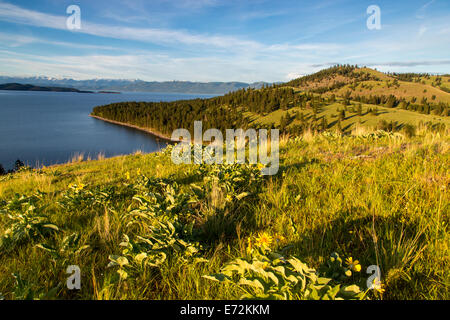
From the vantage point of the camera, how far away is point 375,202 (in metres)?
2.54

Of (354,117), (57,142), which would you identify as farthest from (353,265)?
(57,142)

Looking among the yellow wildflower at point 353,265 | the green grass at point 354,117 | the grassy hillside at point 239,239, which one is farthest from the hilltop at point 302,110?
the yellow wildflower at point 353,265

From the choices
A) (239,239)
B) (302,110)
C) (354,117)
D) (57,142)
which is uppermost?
(302,110)

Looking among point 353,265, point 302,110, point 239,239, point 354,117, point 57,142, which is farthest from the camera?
point 302,110

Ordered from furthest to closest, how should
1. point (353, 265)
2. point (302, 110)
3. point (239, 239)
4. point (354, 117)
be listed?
point (302, 110) → point (354, 117) → point (239, 239) → point (353, 265)

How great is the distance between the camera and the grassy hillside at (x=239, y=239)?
147 cm

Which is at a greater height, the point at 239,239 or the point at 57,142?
the point at 239,239

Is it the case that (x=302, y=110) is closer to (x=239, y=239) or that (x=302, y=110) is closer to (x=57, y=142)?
(x=57, y=142)

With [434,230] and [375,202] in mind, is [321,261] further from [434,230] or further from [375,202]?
Result: [375,202]

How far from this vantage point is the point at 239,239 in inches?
77.9

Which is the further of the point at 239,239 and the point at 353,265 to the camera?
the point at 239,239

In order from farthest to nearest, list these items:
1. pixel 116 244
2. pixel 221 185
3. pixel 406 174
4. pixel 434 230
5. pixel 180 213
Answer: pixel 406 174 < pixel 221 185 < pixel 180 213 < pixel 116 244 < pixel 434 230

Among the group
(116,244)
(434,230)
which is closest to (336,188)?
(434,230)
